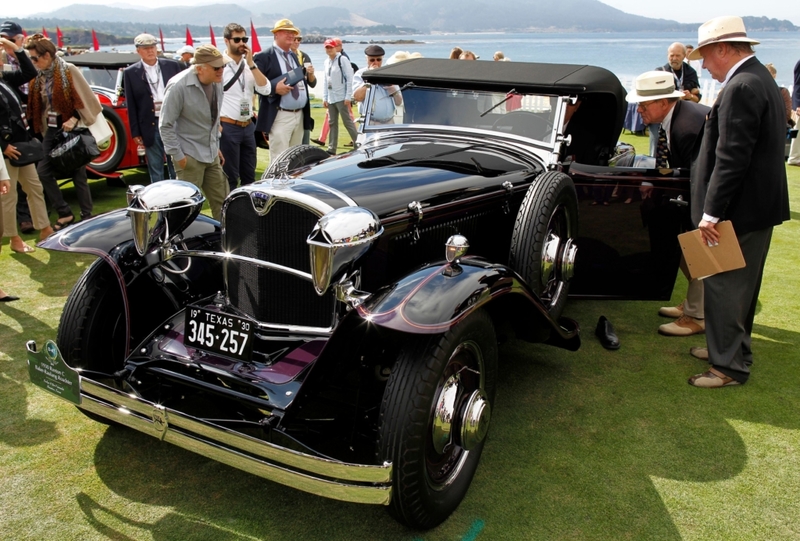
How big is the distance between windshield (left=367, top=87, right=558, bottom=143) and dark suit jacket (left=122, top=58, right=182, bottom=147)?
3478 mm

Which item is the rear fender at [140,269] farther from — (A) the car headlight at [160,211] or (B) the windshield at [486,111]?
(B) the windshield at [486,111]

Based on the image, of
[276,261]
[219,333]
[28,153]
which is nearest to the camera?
[219,333]

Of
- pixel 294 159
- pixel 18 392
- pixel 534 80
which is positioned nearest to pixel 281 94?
pixel 294 159

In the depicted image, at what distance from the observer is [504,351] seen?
13.2 ft

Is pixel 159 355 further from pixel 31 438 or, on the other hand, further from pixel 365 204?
pixel 365 204

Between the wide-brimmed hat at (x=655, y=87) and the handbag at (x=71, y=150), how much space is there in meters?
5.04

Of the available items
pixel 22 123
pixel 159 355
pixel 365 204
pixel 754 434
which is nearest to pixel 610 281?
pixel 754 434

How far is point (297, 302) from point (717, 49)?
275 centimetres

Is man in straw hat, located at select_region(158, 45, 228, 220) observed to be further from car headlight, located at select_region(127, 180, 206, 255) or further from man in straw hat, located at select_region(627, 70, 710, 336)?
man in straw hat, located at select_region(627, 70, 710, 336)

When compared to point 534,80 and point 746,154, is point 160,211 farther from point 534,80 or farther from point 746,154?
point 746,154

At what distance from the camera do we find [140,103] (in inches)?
254

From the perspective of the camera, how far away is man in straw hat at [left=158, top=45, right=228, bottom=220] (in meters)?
4.82

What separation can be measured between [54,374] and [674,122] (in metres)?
4.00

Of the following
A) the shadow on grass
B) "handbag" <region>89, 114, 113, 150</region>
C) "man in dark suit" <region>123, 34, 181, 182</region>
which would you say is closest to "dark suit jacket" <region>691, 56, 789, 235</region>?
the shadow on grass
